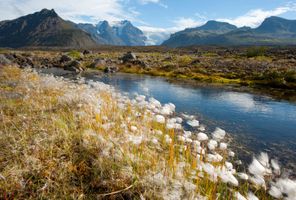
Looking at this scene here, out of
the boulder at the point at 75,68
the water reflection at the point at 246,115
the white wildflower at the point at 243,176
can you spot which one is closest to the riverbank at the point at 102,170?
the white wildflower at the point at 243,176

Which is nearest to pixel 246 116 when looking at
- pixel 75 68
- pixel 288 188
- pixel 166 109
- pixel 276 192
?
pixel 166 109

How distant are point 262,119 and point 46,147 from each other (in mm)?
13373

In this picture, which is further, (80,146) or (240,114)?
(240,114)

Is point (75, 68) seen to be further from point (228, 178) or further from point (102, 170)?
point (228, 178)

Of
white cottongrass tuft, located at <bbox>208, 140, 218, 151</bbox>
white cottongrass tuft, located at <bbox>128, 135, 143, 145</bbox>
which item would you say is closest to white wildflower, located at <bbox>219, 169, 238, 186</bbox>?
white cottongrass tuft, located at <bbox>208, 140, 218, 151</bbox>

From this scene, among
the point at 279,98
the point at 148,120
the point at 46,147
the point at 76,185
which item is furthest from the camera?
the point at 279,98

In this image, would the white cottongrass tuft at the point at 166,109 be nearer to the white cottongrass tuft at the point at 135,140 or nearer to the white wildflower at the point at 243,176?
the white cottongrass tuft at the point at 135,140

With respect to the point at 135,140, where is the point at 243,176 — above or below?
below

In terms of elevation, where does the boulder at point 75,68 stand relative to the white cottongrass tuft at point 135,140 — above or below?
below

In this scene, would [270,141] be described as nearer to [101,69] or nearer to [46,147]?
[46,147]

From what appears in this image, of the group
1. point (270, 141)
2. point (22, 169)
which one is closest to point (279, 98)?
point (270, 141)

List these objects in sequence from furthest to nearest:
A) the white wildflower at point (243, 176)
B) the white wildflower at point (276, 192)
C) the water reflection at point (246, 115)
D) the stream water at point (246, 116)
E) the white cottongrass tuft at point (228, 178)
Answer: the water reflection at point (246, 115)
the stream water at point (246, 116)
the white wildflower at point (243, 176)
the white cottongrass tuft at point (228, 178)
the white wildflower at point (276, 192)

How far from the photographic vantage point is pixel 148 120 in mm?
9719

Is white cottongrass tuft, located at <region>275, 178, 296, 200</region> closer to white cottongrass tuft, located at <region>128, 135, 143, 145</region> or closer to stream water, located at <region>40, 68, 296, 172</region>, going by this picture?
white cottongrass tuft, located at <region>128, 135, 143, 145</region>
